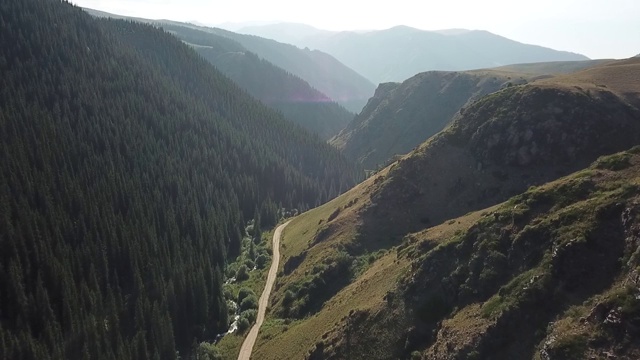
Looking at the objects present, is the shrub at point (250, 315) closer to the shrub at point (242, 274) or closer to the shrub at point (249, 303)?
the shrub at point (249, 303)

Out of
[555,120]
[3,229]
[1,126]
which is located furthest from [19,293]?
[555,120]

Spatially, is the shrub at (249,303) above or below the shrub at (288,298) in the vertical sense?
below

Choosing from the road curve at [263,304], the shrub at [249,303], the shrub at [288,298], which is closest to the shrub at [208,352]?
the road curve at [263,304]

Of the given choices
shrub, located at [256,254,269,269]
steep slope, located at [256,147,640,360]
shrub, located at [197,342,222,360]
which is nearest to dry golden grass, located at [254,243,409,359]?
steep slope, located at [256,147,640,360]

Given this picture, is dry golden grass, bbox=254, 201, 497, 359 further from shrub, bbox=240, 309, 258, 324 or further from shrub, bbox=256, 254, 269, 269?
shrub, bbox=256, 254, 269, 269

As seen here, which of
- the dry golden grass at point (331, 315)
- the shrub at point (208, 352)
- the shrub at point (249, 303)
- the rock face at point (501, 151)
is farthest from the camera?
the shrub at point (249, 303)
